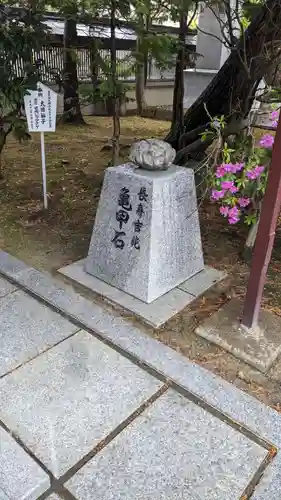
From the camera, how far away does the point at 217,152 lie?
2816 millimetres

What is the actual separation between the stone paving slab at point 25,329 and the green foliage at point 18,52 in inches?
92.9

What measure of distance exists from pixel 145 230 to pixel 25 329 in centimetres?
103

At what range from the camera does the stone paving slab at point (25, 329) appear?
233 centimetres

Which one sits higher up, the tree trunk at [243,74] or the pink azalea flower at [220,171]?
the tree trunk at [243,74]

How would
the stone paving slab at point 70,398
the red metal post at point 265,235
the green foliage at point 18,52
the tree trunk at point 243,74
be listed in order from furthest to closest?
1. the green foliage at point 18,52
2. the tree trunk at point 243,74
3. the red metal post at point 265,235
4. the stone paving slab at point 70,398

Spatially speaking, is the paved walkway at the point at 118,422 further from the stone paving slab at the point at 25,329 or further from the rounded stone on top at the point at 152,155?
the rounded stone on top at the point at 152,155

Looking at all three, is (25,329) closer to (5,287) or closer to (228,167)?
(5,287)

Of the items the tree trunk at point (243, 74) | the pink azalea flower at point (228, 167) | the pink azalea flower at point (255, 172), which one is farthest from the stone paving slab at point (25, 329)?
the tree trunk at point (243, 74)

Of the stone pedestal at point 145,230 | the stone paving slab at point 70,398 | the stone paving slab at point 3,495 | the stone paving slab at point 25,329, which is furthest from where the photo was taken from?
the stone pedestal at point 145,230

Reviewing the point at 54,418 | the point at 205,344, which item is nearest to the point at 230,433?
the point at 205,344

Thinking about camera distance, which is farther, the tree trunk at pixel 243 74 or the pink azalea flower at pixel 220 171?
the tree trunk at pixel 243 74

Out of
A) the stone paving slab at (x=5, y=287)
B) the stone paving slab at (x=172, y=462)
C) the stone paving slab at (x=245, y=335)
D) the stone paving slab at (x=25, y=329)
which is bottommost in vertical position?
the stone paving slab at (x=172, y=462)

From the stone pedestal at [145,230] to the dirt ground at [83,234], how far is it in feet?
0.99

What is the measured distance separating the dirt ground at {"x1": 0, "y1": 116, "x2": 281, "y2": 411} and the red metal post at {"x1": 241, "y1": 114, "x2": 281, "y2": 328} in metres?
0.34
